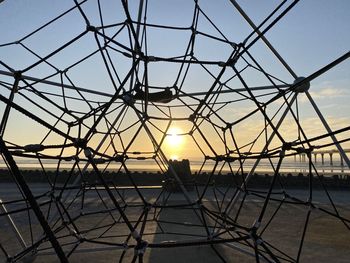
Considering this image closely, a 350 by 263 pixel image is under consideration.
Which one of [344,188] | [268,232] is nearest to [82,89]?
[268,232]

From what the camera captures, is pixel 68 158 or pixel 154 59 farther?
Result: pixel 68 158

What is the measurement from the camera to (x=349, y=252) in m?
5.84

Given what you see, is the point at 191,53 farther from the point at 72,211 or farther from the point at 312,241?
the point at 72,211

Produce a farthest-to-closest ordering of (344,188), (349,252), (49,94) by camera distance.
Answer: (344,188) < (49,94) < (349,252)

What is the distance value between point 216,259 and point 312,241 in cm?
231

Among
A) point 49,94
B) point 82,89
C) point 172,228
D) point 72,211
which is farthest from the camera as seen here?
point 72,211

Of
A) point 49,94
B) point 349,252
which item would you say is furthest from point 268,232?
point 49,94

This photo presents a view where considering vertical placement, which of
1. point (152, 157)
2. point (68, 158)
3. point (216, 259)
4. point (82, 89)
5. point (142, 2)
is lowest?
point (216, 259)

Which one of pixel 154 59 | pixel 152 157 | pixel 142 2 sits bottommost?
pixel 152 157

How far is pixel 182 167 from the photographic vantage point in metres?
17.5

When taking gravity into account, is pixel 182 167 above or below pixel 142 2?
below

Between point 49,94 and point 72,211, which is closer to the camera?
point 49,94

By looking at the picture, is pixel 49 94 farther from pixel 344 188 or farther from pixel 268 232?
pixel 344 188

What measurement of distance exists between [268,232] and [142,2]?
511 cm
